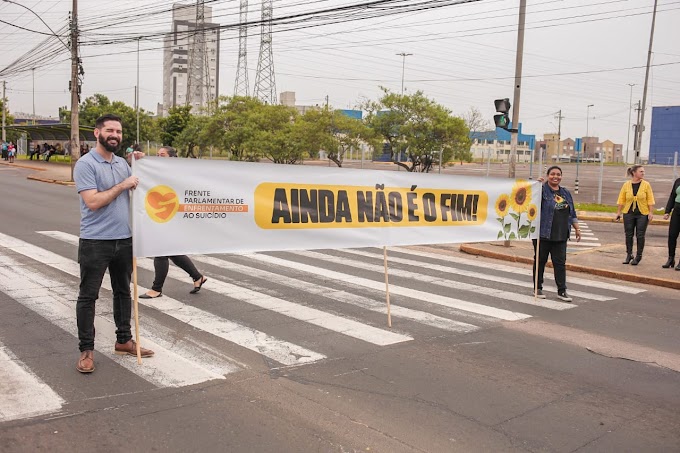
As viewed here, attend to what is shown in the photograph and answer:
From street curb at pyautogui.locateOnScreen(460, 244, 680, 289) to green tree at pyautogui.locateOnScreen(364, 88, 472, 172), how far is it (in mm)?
15950

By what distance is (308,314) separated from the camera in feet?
25.8

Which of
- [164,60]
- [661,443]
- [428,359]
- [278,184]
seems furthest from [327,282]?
[164,60]

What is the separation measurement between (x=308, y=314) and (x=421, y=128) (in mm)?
23401

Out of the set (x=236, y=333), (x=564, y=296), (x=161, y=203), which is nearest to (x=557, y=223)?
(x=564, y=296)

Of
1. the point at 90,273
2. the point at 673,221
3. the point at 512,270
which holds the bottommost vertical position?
the point at 512,270

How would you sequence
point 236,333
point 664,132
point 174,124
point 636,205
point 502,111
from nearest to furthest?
point 236,333 → point 636,205 → point 502,111 → point 174,124 → point 664,132

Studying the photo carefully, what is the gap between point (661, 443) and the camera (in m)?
4.50

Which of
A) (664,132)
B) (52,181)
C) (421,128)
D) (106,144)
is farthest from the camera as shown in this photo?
(664,132)

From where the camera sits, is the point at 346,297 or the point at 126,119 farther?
the point at 126,119

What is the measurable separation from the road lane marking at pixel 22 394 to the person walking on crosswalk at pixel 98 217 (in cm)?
42

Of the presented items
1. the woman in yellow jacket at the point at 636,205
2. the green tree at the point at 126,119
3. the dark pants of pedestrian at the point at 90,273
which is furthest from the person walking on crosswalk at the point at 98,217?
the green tree at the point at 126,119

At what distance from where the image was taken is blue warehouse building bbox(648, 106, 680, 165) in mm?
103062

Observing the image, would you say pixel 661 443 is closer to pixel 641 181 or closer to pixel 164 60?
pixel 641 181

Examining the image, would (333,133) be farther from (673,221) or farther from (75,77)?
(673,221)
